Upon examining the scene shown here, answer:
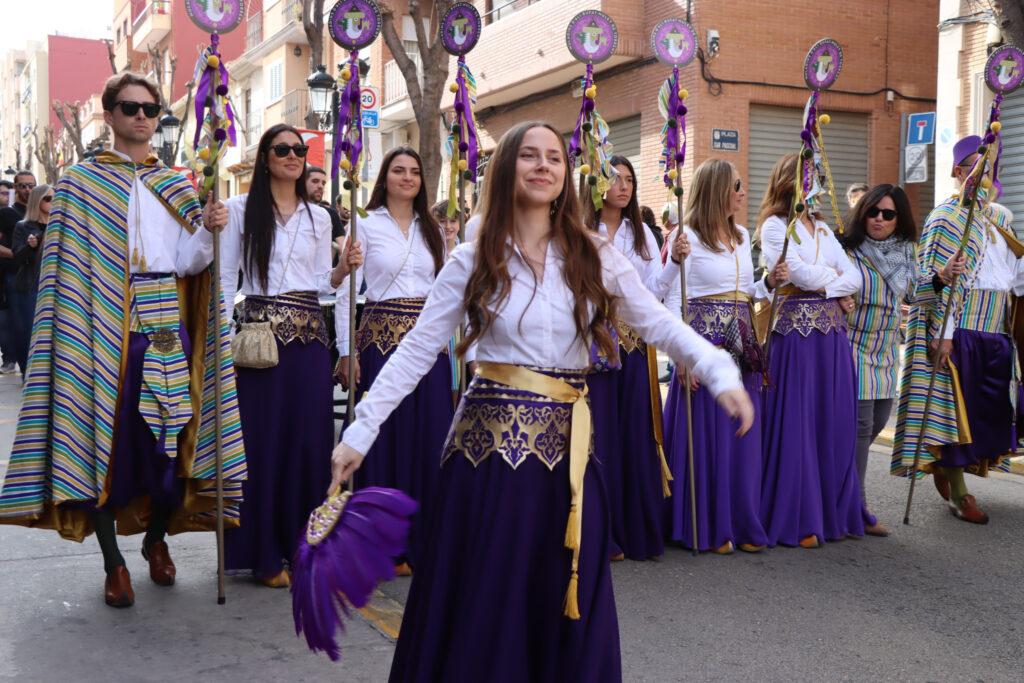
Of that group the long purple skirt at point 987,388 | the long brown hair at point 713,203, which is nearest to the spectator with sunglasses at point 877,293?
the long purple skirt at point 987,388

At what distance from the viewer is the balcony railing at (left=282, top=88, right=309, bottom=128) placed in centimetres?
3597

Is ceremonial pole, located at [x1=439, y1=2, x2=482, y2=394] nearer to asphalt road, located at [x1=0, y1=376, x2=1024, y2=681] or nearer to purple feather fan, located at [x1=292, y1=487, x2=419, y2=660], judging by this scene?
asphalt road, located at [x1=0, y1=376, x2=1024, y2=681]

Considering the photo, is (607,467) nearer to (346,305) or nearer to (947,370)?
(346,305)

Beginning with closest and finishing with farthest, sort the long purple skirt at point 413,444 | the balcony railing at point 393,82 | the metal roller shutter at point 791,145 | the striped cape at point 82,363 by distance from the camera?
the striped cape at point 82,363 < the long purple skirt at point 413,444 < the metal roller shutter at point 791,145 < the balcony railing at point 393,82

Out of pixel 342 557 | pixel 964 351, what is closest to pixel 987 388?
pixel 964 351

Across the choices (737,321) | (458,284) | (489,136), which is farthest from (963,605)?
(489,136)

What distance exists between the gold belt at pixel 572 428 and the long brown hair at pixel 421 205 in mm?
2598

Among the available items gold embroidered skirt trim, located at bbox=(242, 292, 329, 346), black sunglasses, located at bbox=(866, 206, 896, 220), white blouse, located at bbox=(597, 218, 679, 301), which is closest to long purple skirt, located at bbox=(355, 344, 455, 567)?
gold embroidered skirt trim, located at bbox=(242, 292, 329, 346)

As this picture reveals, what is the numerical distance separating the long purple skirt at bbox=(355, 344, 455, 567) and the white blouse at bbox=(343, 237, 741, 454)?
93.1 inches

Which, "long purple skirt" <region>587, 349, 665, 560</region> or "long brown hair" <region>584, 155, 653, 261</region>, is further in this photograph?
"long brown hair" <region>584, 155, 653, 261</region>

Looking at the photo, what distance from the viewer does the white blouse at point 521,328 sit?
3180mm

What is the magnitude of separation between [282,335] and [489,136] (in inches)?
779

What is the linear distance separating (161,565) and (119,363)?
1.05 meters

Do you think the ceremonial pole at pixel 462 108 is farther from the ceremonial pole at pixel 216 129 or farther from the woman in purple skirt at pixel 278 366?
the ceremonial pole at pixel 216 129
